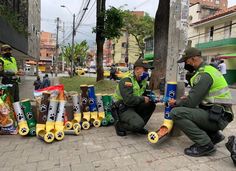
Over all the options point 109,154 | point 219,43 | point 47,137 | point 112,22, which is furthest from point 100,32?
point 219,43

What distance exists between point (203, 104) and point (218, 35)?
23535 mm

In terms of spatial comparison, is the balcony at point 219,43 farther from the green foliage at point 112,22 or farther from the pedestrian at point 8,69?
the pedestrian at point 8,69

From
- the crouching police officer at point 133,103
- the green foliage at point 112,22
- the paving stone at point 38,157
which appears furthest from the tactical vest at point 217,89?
the green foliage at point 112,22

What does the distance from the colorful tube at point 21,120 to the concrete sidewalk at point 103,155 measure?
139mm

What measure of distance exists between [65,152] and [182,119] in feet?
5.75

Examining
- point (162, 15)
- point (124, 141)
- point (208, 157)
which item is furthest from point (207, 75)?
point (162, 15)

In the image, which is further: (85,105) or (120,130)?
(85,105)

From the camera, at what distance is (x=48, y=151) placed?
12.2ft

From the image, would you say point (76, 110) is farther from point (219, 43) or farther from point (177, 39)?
point (219, 43)

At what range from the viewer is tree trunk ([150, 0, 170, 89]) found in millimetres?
7991

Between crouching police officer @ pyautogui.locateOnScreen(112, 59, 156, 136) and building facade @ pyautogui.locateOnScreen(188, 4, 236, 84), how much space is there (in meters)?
17.0

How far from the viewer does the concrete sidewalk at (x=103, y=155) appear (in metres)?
3.17

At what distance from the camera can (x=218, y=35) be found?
973 inches

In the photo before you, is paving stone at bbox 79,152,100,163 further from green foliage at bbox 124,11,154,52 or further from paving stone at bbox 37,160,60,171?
green foliage at bbox 124,11,154,52
